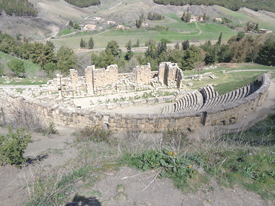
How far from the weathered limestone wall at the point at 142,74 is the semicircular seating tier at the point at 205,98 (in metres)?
6.23

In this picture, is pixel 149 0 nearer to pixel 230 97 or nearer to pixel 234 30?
pixel 234 30

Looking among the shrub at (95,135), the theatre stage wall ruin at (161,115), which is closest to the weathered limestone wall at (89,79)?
the theatre stage wall ruin at (161,115)

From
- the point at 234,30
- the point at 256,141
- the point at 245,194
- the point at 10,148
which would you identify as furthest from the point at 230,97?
the point at 234,30

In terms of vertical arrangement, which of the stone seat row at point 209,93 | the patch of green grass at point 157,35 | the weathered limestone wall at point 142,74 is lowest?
the stone seat row at point 209,93

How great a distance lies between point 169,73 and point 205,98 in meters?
6.81

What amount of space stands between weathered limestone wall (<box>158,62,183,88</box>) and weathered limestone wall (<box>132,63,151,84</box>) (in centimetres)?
171

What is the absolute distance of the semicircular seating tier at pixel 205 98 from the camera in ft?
59.4

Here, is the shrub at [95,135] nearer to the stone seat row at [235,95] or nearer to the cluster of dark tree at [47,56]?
the stone seat row at [235,95]

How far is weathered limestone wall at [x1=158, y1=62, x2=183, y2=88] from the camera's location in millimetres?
25266

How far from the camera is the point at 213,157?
732 cm

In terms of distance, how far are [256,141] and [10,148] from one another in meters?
11.2

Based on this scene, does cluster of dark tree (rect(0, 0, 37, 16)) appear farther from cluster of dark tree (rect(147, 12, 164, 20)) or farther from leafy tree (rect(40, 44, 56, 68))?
leafy tree (rect(40, 44, 56, 68))

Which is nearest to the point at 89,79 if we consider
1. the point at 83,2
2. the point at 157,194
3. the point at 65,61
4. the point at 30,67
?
the point at 65,61

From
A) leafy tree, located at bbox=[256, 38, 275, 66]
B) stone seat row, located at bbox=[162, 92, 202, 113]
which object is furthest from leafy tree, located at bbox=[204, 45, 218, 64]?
stone seat row, located at bbox=[162, 92, 202, 113]
